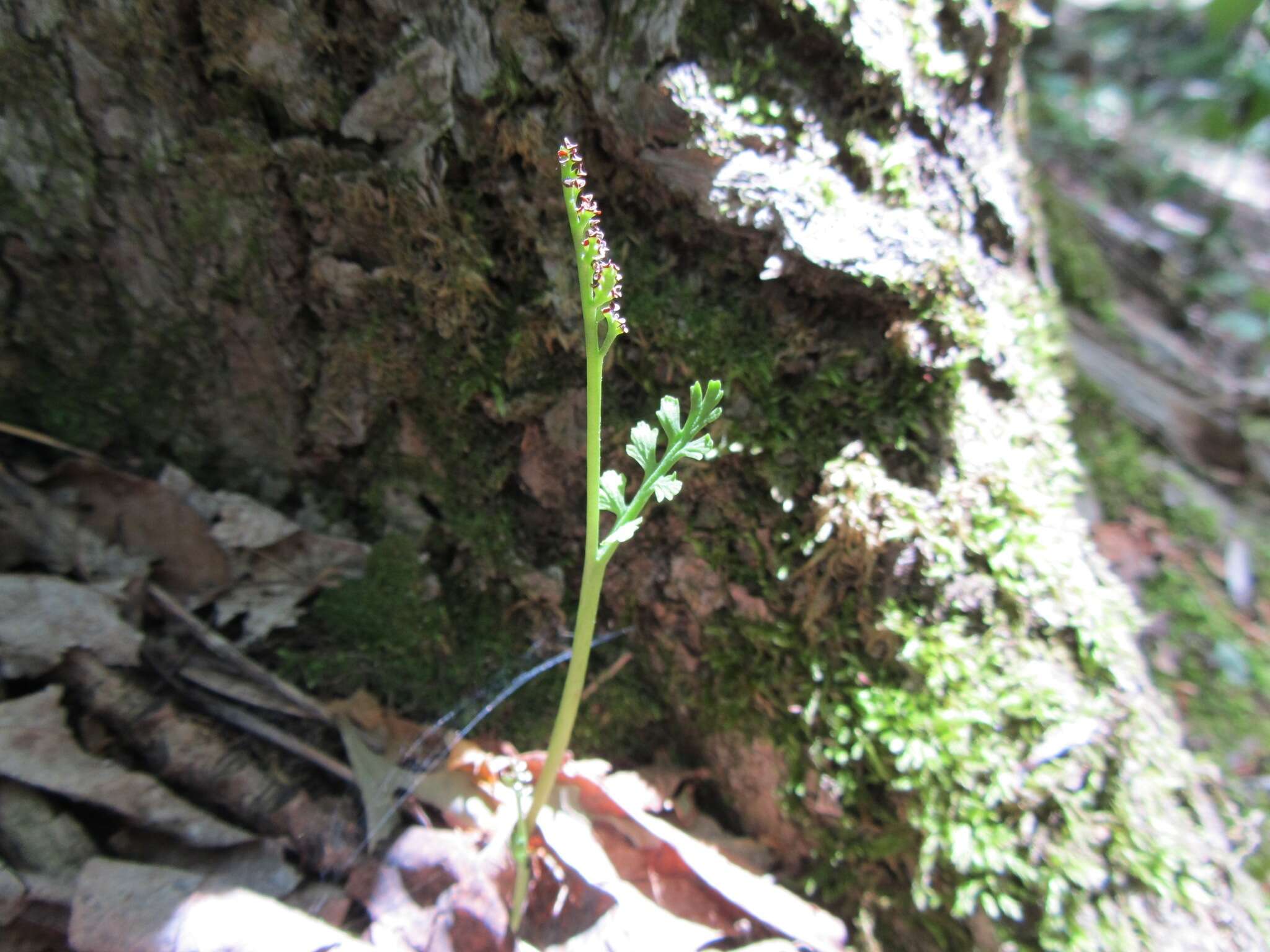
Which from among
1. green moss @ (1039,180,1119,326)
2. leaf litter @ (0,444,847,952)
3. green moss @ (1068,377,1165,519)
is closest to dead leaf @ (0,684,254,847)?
leaf litter @ (0,444,847,952)

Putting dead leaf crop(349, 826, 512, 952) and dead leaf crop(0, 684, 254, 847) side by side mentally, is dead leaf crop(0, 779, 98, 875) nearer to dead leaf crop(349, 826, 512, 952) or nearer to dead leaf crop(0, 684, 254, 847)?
dead leaf crop(0, 684, 254, 847)

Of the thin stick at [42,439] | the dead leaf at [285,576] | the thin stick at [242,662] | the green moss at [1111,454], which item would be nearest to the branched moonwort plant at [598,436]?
the thin stick at [242,662]

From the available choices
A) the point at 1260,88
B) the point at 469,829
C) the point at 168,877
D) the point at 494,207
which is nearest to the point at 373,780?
the point at 469,829

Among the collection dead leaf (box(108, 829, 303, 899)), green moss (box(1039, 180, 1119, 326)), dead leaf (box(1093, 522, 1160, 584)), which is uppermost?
green moss (box(1039, 180, 1119, 326))

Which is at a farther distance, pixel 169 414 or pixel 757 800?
pixel 169 414

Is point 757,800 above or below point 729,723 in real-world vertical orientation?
below

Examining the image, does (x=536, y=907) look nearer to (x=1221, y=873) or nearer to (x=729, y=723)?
(x=729, y=723)

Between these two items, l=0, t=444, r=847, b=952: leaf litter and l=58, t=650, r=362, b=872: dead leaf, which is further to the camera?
l=58, t=650, r=362, b=872: dead leaf
